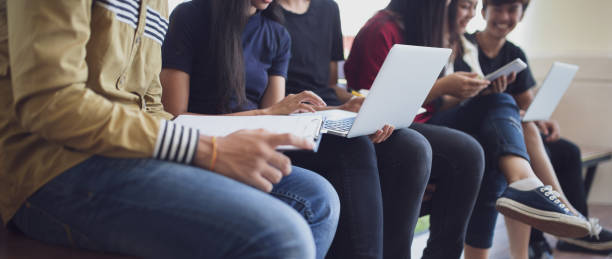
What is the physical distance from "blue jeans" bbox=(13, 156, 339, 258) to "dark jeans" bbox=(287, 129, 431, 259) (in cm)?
34

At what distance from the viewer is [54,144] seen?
0.64 m

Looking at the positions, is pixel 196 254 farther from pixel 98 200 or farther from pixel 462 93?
pixel 462 93

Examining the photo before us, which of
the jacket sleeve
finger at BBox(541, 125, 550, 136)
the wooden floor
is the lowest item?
the wooden floor

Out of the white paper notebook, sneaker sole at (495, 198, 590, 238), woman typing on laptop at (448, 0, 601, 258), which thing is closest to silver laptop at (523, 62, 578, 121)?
woman typing on laptop at (448, 0, 601, 258)

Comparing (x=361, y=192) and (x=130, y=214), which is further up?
(x=130, y=214)

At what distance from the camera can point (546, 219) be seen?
1285mm

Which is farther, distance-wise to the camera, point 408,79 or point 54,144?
point 408,79

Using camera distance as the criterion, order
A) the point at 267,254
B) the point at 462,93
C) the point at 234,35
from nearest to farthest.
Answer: the point at 267,254
the point at 234,35
the point at 462,93

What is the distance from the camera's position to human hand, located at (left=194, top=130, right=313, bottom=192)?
669mm

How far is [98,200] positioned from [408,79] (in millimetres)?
669

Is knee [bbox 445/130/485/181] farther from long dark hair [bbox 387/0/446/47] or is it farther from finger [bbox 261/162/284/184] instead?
finger [bbox 261/162/284/184]

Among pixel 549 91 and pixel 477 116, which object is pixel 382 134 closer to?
pixel 477 116

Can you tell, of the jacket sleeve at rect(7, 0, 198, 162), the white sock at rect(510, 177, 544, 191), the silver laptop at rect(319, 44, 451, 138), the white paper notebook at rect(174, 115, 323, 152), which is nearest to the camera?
the jacket sleeve at rect(7, 0, 198, 162)

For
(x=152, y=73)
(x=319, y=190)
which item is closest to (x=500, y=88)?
(x=319, y=190)
